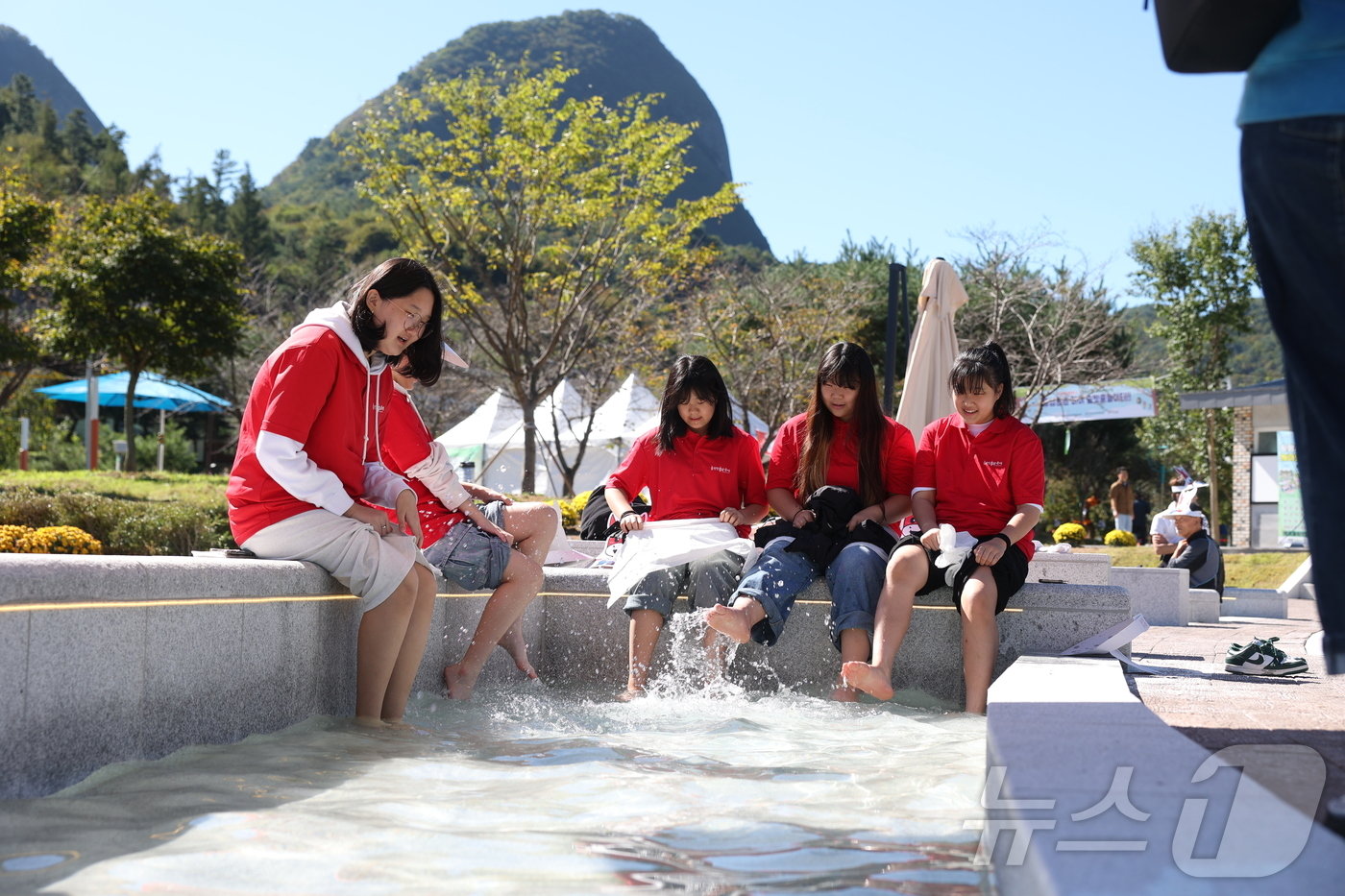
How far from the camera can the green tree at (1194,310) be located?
36031 millimetres

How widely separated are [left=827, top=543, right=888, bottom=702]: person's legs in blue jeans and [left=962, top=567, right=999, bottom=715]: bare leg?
0.40 metres

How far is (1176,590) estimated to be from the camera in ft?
37.2

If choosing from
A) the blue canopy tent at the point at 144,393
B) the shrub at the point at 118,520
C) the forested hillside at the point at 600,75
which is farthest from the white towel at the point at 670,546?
the forested hillside at the point at 600,75

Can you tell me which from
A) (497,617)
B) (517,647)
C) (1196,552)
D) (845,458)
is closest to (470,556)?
(497,617)

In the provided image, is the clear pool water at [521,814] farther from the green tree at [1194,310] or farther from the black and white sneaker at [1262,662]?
the green tree at [1194,310]

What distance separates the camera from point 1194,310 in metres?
36.7

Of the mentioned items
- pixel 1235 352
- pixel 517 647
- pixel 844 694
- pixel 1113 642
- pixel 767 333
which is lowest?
pixel 844 694

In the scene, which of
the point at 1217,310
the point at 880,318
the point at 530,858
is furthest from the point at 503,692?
the point at 1217,310

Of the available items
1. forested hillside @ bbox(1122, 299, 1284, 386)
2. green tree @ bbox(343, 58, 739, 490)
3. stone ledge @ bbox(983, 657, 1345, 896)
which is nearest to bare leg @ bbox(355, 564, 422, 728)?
stone ledge @ bbox(983, 657, 1345, 896)

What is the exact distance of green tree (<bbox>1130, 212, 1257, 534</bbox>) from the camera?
36031 mm

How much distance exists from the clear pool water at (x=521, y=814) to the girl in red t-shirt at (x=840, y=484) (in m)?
→ 0.83

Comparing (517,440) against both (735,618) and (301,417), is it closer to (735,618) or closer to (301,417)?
(735,618)

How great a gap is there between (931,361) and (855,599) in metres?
2.82

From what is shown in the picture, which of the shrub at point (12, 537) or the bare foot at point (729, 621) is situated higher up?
the shrub at point (12, 537)
